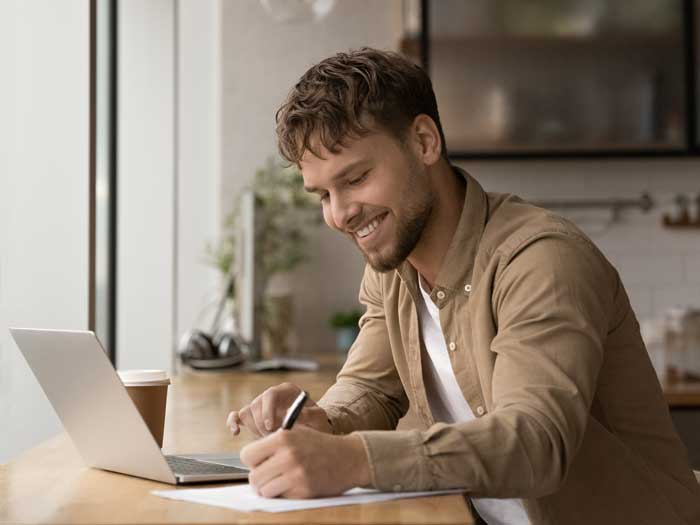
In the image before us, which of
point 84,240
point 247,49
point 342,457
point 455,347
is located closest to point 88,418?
point 342,457

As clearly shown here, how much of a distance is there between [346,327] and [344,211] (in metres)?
2.42

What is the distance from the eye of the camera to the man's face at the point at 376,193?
1.51 meters

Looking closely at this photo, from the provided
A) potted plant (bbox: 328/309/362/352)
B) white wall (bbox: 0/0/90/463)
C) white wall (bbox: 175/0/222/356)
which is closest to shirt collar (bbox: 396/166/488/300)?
white wall (bbox: 0/0/90/463)

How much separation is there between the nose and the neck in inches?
6.1

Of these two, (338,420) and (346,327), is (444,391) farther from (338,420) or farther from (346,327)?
(346,327)

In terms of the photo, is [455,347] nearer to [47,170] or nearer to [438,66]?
[47,170]

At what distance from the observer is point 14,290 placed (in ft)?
6.09

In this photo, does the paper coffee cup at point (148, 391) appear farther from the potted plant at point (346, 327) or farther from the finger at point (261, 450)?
the potted plant at point (346, 327)

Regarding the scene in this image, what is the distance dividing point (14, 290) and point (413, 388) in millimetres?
727

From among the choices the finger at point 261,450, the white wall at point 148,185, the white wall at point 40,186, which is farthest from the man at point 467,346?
the white wall at point 148,185

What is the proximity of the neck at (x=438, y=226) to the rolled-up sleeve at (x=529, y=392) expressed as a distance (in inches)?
7.4

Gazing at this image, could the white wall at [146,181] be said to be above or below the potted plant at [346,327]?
above

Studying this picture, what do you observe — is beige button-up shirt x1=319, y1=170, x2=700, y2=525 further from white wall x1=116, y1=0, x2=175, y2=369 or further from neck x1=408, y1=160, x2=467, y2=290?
white wall x1=116, y1=0, x2=175, y2=369

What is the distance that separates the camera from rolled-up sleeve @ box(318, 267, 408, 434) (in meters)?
1.75
